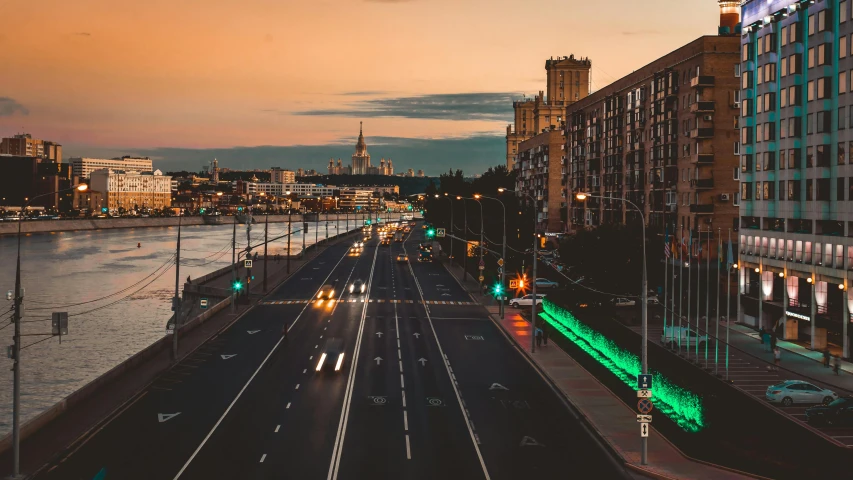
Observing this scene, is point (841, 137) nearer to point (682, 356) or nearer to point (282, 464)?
point (682, 356)

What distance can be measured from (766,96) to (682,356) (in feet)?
72.0

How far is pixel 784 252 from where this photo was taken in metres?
54.3

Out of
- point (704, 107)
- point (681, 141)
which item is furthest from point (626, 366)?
point (681, 141)

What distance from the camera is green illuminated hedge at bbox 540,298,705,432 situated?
31.8 meters

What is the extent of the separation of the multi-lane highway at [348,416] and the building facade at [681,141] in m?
24.5

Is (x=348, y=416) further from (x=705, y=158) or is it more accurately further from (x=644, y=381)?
(x=705, y=158)

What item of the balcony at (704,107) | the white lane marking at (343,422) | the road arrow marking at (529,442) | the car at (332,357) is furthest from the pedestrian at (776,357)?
the balcony at (704,107)

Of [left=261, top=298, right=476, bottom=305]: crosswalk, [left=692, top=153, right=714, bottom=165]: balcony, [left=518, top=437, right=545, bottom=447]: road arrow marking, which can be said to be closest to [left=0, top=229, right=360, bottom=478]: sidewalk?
[left=518, top=437, right=545, bottom=447]: road arrow marking

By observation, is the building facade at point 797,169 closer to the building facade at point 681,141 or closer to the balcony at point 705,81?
the building facade at point 681,141

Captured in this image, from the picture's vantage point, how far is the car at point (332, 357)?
41500 millimetres

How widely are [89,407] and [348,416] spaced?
10.5m

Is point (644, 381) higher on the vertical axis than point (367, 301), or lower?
higher

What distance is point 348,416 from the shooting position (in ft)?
105

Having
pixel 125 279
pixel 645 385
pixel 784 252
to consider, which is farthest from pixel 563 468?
pixel 125 279
